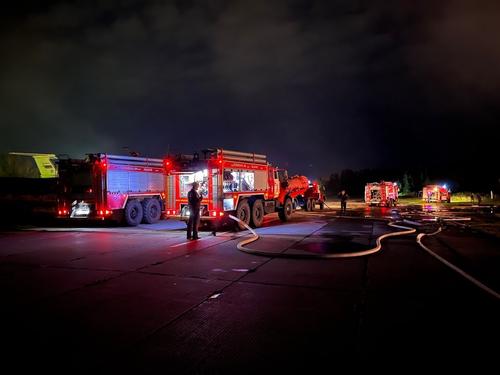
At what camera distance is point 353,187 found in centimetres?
Answer: 9875

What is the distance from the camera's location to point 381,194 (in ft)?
106

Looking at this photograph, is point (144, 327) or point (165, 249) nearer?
point (144, 327)

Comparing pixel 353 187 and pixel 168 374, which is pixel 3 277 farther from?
pixel 353 187

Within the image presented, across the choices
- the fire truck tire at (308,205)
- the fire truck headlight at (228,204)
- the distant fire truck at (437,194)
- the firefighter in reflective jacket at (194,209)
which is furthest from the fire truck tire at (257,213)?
the distant fire truck at (437,194)

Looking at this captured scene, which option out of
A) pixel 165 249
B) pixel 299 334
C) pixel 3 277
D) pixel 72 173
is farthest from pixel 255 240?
pixel 72 173

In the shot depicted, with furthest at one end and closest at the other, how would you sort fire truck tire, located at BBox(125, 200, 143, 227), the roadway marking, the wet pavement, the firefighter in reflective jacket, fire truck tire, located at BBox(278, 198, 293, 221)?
fire truck tire, located at BBox(278, 198, 293, 221) → fire truck tire, located at BBox(125, 200, 143, 227) → the firefighter in reflective jacket → the roadway marking → the wet pavement

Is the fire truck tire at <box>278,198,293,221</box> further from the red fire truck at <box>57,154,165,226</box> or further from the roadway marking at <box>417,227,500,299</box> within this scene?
the roadway marking at <box>417,227,500,299</box>

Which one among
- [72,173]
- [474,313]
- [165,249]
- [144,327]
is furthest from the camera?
[72,173]

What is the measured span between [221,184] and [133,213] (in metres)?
5.82

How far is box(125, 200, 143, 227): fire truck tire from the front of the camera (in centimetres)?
1704

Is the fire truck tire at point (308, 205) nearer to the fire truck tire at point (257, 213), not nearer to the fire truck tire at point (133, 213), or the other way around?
the fire truck tire at point (257, 213)

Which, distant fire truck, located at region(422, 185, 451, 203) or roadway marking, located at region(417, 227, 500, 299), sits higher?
distant fire truck, located at region(422, 185, 451, 203)

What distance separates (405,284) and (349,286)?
0.98 meters

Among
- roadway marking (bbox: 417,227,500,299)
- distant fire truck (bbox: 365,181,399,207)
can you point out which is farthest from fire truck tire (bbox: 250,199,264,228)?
distant fire truck (bbox: 365,181,399,207)
